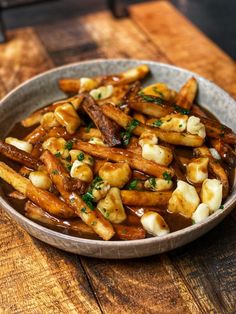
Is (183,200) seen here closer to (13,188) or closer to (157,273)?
(157,273)

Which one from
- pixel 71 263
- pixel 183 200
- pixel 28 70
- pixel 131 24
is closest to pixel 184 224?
pixel 183 200

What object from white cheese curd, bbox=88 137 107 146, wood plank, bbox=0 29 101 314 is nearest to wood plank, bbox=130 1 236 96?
white cheese curd, bbox=88 137 107 146

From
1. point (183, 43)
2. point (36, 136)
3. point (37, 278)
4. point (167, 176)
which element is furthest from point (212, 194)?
point (183, 43)

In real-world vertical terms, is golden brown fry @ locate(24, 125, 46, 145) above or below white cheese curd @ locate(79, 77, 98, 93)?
below

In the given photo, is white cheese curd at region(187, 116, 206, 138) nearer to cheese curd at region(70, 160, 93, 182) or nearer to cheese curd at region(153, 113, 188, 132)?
cheese curd at region(153, 113, 188, 132)

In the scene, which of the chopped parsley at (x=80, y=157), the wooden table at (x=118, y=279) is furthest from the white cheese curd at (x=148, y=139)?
the wooden table at (x=118, y=279)

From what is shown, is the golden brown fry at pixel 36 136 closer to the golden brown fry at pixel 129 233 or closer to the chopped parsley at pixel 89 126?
the chopped parsley at pixel 89 126

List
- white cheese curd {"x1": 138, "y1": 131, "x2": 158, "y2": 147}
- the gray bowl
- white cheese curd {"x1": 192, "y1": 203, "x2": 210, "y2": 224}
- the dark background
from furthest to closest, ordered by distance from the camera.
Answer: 1. the dark background
2. white cheese curd {"x1": 138, "y1": 131, "x2": 158, "y2": 147}
3. white cheese curd {"x1": 192, "y1": 203, "x2": 210, "y2": 224}
4. the gray bowl

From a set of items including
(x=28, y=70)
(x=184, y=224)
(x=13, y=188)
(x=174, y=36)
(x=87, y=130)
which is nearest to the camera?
(x=184, y=224)
